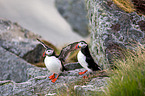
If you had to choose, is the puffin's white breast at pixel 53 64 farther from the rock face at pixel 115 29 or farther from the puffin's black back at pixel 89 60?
the rock face at pixel 115 29

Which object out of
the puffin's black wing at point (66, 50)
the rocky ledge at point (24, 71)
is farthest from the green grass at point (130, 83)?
the puffin's black wing at point (66, 50)

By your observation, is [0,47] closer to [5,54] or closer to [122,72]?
[5,54]

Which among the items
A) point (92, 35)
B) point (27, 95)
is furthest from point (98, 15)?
point (27, 95)

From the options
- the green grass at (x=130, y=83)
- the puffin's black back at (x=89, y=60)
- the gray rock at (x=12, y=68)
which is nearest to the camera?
the green grass at (x=130, y=83)

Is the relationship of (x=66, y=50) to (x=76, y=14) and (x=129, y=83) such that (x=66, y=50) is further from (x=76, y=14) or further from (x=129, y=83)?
(x=76, y=14)

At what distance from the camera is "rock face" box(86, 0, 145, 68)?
18.4 feet

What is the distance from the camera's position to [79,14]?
→ 23.3 m

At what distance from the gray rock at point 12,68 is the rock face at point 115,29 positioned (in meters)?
2.94

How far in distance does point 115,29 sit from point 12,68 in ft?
12.7

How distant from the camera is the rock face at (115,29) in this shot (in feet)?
18.4

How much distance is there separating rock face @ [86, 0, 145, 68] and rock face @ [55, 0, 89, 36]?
17333 mm

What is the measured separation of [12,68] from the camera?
7.25 m

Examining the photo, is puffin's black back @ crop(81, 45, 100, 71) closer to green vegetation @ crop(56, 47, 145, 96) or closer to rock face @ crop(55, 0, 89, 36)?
green vegetation @ crop(56, 47, 145, 96)

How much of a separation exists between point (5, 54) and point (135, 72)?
16.7ft
